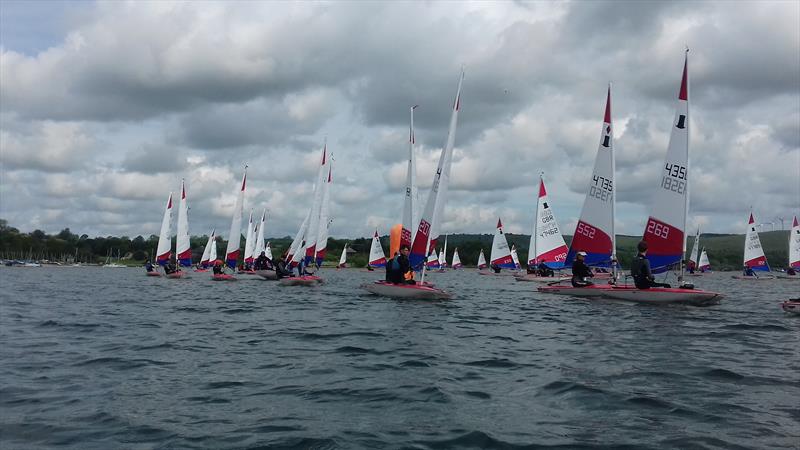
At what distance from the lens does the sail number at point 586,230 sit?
23.8m

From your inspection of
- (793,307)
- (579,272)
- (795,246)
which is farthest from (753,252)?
(793,307)

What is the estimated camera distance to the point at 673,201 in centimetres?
2003

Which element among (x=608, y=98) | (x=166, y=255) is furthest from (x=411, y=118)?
(x=166, y=255)

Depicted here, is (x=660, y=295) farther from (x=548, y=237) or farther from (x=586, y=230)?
(x=548, y=237)

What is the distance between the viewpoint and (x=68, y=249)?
14312 centimetres

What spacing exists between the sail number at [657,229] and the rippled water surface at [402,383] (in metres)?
6.34

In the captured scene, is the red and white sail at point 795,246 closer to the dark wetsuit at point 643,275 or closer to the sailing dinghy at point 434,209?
the dark wetsuit at point 643,275

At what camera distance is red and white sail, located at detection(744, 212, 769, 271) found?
178ft

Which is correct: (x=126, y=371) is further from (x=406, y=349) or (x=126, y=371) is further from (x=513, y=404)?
(x=513, y=404)

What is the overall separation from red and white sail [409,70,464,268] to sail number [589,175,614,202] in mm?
6577

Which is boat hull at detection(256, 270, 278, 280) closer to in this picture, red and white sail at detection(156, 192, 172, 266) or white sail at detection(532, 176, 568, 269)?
red and white sail at detection(156, 192, 172, 266)

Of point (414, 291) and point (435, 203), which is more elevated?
point (435, 203)

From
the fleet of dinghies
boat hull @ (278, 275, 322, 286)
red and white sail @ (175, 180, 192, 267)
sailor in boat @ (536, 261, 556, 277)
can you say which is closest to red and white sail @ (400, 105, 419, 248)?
the fleet of dinghies

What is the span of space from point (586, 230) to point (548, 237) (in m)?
14.0
